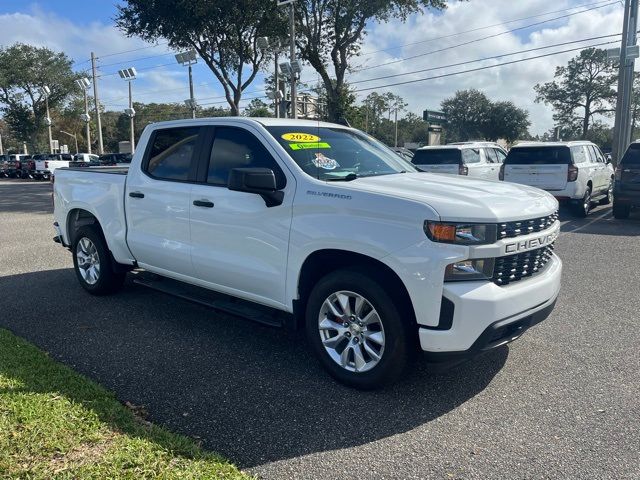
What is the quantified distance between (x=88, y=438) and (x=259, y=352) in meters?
1.71

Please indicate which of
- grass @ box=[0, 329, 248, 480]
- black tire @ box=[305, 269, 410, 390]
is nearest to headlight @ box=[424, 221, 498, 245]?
black tire @ box=[305, 269, 410, 390]

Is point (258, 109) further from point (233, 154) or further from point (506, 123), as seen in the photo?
point (233, 154)

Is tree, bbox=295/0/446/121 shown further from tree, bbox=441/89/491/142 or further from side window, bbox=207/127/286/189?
tree, bbox=441/89/491/142

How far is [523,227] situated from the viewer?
3615 millimetres

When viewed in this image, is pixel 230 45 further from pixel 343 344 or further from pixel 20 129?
pixel 20 129

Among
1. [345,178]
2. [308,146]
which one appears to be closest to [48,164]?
[308,146]

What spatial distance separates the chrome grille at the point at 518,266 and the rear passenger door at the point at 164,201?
108 inches

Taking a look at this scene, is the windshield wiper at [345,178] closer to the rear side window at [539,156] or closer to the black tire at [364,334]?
the black tire at [364,334]

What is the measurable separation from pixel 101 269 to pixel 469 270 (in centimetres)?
431

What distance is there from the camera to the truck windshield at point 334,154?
13.8 ft

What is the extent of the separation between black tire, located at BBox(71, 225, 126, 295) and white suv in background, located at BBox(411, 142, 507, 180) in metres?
9.59

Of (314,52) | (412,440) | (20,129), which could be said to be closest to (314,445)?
(412,440)

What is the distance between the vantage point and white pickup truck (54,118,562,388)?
10.9 feet

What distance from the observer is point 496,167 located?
15.8 meters
